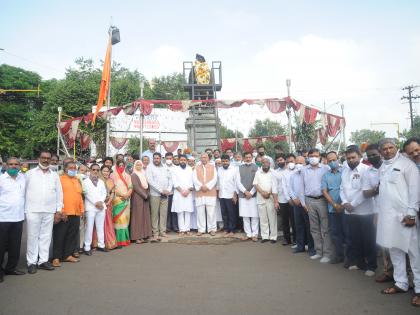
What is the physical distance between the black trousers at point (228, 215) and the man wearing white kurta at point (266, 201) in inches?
33.5

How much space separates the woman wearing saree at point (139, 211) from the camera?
22.9ft

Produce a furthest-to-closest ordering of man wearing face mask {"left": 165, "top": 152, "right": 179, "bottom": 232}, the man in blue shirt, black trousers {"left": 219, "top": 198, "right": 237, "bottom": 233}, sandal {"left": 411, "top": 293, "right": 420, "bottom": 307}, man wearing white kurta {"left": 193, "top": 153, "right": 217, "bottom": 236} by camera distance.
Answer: man wearing face mask {"left": 165, "top": 152, "right": 179, "bottom": 232} → man wearing white kurta {"left": 193, "top": 153, "right": 217, "bottom": 236} → black trousers {"left": 219, "top": 198, "right": 237, "bottom": 233} → the man in blue shirt → sandal {"left": 411, "top": 293, "right": 420, "bottom": 307}

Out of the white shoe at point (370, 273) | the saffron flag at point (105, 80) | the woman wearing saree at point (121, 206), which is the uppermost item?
the saffron flag at point (105, 80)

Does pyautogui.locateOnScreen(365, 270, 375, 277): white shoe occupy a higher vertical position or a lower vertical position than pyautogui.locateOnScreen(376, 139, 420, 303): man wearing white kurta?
lower

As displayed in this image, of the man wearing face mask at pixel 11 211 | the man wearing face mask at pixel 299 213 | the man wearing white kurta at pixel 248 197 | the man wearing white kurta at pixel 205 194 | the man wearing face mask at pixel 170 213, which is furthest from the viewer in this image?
the man wearing face mask at pixel 170 213

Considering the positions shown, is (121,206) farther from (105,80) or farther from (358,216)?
(105,80)

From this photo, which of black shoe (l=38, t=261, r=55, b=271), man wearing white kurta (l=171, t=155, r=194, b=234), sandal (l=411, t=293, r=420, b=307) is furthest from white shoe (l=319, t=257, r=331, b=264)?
black shoe (l=38, t=261, r=55, b=271)

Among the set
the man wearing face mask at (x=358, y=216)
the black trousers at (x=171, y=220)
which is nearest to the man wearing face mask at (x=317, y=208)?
the man wearing face mask at (x=358, y=216)

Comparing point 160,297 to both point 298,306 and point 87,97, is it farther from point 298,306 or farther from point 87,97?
point 87,97

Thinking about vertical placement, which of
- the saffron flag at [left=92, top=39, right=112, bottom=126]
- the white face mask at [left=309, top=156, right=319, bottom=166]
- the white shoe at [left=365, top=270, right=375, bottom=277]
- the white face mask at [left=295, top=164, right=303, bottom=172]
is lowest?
the white shoe at [left=365, top=270, right=375, bottom=277]

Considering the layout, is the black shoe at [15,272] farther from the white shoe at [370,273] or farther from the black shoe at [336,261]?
the white shoe at [370,273]

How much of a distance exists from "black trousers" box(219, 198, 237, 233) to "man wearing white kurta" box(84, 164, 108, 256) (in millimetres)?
2776

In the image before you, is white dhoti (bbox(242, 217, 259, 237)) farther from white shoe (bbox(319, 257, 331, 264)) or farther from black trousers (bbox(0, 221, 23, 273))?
Answer: black trousers (bbox(0, 221, 23, 273))

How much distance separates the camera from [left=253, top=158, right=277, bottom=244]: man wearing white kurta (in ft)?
22.7
